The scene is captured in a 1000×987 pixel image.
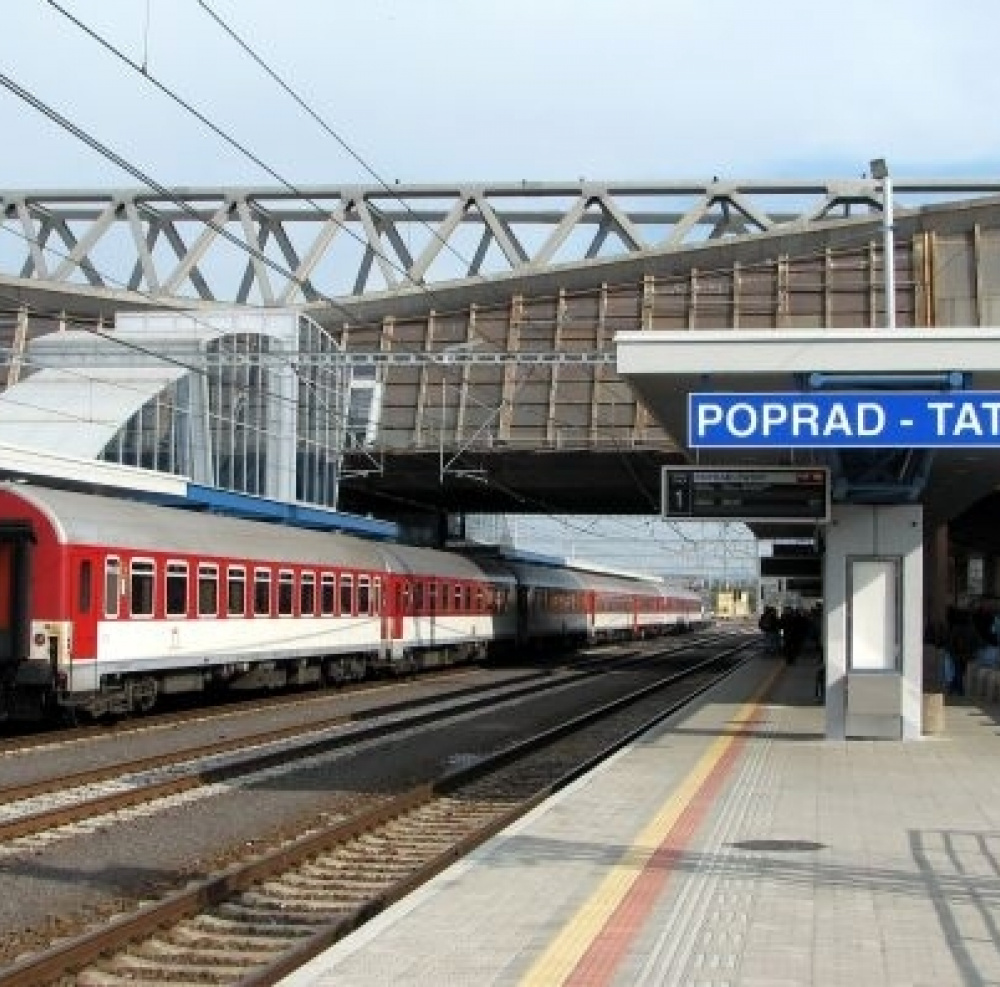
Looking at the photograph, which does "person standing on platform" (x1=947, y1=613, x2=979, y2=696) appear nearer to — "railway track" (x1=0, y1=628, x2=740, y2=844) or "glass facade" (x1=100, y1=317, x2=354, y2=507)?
"railway track" (x1=0, y1=628, x2=740, y2=844)

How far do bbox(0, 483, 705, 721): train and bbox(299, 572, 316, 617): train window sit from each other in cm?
4

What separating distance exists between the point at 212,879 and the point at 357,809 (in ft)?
13.2

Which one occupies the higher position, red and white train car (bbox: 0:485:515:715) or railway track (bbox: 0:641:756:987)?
red and white train car (bbox: 0:485:515:715)

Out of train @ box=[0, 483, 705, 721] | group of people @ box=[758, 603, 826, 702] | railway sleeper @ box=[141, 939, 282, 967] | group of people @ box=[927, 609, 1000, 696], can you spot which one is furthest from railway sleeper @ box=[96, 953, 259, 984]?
group of people @ box=[927, 609, 1000, 696]

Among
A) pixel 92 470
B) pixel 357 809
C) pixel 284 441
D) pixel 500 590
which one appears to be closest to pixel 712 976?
pixel 357 809

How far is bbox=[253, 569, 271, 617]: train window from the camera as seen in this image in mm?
24750

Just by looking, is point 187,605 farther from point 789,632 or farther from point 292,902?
point 789,632

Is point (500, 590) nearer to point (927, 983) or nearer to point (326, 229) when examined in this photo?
point (326, 229)

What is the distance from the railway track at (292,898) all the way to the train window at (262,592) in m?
9.53

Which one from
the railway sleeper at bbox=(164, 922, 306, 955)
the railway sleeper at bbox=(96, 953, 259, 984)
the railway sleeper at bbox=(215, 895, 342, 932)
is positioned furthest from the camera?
the railway sleeper at bbox=(215, 895, 342, 932)

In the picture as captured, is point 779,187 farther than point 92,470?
Yes

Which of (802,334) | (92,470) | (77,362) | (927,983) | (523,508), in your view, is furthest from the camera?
(523,508)

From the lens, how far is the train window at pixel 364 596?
30.4 meters

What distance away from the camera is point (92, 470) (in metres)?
30.0
